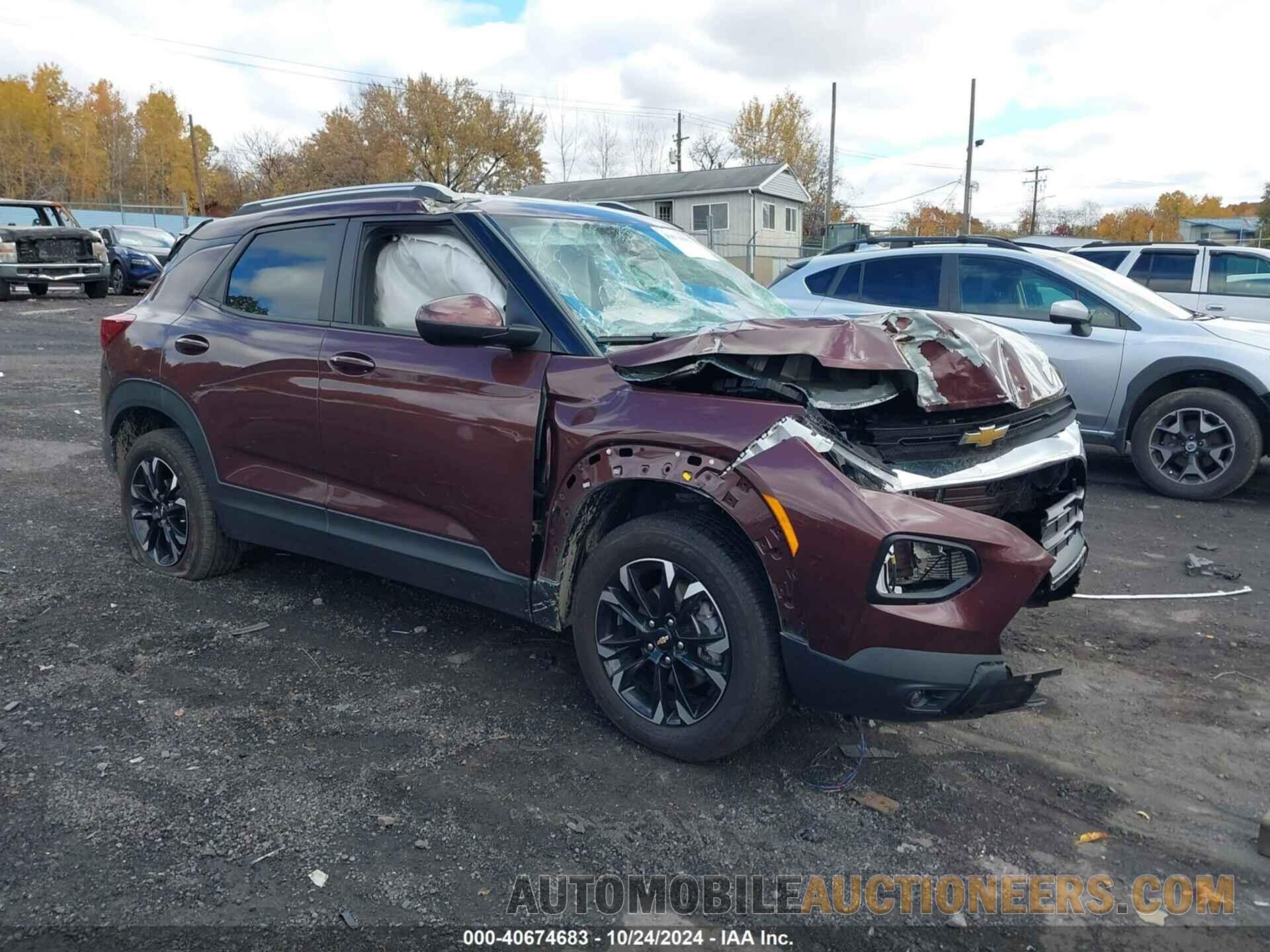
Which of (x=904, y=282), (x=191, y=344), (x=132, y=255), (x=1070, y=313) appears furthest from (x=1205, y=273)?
(x=132, y=255)

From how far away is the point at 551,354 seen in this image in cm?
339

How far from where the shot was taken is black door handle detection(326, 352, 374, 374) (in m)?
3.83

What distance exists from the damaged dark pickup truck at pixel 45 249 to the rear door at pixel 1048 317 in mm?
18515

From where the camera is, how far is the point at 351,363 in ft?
12.7

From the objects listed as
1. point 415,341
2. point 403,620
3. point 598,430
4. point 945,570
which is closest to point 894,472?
point 945,570

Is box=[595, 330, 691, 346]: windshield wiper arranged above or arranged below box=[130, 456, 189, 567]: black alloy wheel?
above

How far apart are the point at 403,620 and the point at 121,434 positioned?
2031mm

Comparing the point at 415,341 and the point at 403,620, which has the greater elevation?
the point at 415,341

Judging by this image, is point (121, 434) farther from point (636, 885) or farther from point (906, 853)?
point (906, 853)

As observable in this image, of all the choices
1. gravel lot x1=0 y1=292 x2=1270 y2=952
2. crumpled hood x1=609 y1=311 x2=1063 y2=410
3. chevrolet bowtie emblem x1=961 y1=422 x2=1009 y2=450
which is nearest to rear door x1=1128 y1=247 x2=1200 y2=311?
gravel lot x1=0 y1=292 x2=1270 y2=952

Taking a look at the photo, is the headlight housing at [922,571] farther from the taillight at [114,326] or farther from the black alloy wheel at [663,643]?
the taillight at [114,326]

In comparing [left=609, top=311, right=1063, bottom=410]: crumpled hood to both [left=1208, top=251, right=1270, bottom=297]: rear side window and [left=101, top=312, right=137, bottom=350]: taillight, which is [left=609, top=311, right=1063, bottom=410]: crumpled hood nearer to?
[left=101, top=312, right=137, bottom=350]: taillight

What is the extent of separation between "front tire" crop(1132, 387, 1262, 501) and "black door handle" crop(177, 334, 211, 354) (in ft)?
20.7

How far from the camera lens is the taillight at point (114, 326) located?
4.95 meters
